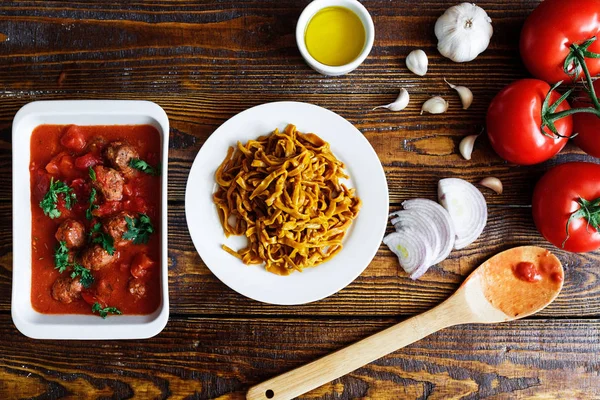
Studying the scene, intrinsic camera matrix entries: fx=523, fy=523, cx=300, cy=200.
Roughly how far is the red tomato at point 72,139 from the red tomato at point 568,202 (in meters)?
2.29

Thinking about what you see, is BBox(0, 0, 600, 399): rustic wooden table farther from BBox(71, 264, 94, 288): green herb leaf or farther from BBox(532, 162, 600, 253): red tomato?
BBox(71, 264, 94, 288): green herb leaf

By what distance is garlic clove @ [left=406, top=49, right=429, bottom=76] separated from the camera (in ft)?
8.92

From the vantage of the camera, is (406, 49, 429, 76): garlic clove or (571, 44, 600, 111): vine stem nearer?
(571, 44, 600, 111): vine stem

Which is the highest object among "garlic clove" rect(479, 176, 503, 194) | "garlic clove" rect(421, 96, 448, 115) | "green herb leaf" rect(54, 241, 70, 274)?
"garlic clove" rect(421, 96, 448, 115)

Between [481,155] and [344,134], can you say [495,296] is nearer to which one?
[481,155]

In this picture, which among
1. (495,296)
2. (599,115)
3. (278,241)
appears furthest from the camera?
(495,296)

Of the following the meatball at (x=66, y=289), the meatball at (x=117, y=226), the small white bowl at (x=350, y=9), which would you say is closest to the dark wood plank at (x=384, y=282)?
the meatball at (x=117, y=226)

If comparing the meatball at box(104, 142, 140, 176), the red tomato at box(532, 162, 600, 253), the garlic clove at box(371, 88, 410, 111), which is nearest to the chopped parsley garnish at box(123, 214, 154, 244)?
the meatball at box(104, 142, 140, 176)

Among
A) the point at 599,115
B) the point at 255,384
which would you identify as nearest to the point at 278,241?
the point at 255,384

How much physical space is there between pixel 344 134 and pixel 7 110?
179cm

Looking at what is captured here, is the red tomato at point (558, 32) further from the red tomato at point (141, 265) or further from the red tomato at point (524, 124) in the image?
the red tomato at point (141, 265)

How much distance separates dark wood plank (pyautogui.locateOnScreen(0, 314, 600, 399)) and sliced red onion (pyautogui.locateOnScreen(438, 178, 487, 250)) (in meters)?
0.49

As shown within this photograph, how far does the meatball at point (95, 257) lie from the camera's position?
2453 millimetres

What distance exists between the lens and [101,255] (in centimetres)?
245
